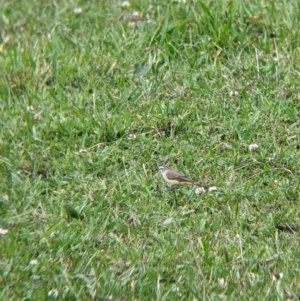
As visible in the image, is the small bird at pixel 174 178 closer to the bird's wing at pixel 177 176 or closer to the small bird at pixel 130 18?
the bird's wing at pixel 177 176

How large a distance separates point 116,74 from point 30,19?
1.43m

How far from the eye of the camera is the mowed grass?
4.62 metres

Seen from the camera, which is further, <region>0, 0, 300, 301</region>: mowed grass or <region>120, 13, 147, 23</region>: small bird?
<region>120, 13, 147, 23</region>: small bird

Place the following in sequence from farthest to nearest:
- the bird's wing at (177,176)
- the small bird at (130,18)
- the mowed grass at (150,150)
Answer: the small bird at (130,18)
the bird's wing at (177,176)
the mowed grass at (150,150)

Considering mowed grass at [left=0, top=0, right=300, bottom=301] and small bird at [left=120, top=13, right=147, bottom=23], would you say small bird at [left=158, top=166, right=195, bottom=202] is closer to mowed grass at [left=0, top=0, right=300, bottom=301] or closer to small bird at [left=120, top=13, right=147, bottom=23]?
mowed grass at [left=0, top=0, right=300, bottom=301]

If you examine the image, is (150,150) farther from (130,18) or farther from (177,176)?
(130,18)

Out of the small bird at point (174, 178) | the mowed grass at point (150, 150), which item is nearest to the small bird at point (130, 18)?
the mowed grass at point (150, 150)

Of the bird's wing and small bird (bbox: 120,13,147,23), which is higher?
the bird's wing

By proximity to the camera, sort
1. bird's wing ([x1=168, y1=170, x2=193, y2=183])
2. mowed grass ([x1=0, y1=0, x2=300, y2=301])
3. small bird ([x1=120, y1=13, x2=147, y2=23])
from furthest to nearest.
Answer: small bird ([x1=120, y1=13, x2=147, y2=23]) < bird's wing ([x1=168, y1=170, x2=193, y2=183]) < mowed grass ([x1=0, y1=0, x2=300, y2=301])

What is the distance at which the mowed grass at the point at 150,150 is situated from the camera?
4.62 m

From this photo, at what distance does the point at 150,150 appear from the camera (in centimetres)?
568

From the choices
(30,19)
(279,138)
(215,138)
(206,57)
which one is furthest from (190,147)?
(30,19)

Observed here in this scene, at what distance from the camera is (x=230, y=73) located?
20.4 feet

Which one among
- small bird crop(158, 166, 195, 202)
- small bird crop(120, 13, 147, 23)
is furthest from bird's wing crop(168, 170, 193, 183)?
small bird crop(120, 13, 147, 23)
